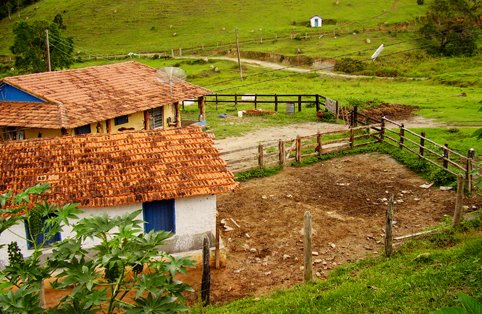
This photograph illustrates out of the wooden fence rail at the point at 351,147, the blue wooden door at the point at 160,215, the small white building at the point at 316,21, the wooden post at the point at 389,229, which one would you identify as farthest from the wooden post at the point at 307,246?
the small white building at the point at 316,21

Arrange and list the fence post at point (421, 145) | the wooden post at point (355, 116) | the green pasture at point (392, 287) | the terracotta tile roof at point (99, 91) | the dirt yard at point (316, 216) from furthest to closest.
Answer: the wooden post at point (355, 116) → the terracotta tile roof at point (99, 91) → the fence post at point (421, 145) → the dirt yard at point (316, 216) → the green pasture at point (392, 287)

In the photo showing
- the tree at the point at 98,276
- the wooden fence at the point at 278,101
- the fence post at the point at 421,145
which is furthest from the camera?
the wooden fence at the point at 278,101

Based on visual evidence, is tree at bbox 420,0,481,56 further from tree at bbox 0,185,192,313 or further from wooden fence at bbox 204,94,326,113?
tree at bbox 0,185,192,313

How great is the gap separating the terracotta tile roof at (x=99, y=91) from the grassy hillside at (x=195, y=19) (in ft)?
111

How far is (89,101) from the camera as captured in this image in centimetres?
2417

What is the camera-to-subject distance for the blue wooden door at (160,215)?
13711 millimetres

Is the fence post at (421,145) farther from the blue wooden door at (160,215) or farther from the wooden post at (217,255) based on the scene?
the blue wooden door at (160,215)

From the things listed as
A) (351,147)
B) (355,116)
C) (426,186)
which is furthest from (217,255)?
(355,116)

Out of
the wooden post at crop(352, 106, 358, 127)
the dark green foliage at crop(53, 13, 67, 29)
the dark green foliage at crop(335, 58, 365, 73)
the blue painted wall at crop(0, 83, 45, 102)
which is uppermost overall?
the dark green foliage at crop(53, 13, 67, 29)

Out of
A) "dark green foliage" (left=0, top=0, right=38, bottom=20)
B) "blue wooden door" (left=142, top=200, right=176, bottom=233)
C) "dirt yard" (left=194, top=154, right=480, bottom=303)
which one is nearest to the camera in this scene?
"dirt yard" (left=194, top=154, right=480, bottom=303)

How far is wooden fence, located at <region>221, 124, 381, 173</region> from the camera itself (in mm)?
20625

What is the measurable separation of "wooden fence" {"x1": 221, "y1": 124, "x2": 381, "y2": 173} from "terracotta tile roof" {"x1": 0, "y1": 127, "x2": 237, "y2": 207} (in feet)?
14.6

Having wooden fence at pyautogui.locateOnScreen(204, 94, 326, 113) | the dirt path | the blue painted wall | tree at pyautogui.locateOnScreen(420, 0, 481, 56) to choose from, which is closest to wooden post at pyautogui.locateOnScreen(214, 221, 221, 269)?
the dirt path

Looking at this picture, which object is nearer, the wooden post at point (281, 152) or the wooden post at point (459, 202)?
the wooden post at point (459, 202)
